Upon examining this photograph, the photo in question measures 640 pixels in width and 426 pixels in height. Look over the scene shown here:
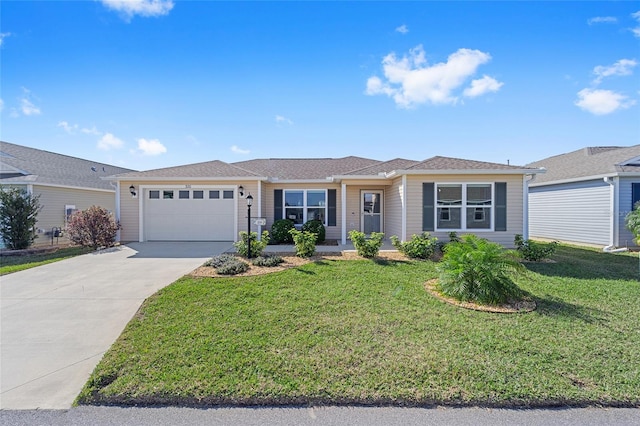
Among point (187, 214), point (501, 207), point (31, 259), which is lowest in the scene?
point (31, 259)

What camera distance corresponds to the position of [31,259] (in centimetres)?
911

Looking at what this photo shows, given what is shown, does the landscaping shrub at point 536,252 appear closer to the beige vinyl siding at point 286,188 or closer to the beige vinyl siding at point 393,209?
the beige vinyl siding at point 393,209

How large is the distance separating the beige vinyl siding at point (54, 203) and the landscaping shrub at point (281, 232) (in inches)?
391

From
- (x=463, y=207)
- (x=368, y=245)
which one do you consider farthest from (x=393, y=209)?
(x=368, y=245)

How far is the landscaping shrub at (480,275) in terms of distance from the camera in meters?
4.98

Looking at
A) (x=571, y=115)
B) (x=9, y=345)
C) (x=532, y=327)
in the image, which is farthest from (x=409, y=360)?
(x=571, y=115)

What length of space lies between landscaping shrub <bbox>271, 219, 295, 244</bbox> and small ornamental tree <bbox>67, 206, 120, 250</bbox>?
6369 millimetres

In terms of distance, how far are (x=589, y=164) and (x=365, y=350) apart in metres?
15.9

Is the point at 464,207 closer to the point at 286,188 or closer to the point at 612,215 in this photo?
the point at 612,215

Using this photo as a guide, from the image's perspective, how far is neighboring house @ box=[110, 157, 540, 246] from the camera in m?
9.57

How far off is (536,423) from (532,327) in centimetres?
198

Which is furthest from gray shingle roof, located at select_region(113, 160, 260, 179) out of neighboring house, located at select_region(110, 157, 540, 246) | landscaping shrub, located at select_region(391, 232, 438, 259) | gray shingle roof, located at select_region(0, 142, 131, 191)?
landscaping shrub, located at select_region(391, 232, 438, 259)

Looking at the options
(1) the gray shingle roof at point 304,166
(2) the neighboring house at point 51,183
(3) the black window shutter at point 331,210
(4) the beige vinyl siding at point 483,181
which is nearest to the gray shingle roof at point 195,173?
(1) the gray shingle roof at point 304,166

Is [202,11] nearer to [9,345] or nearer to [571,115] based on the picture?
[9,345]
